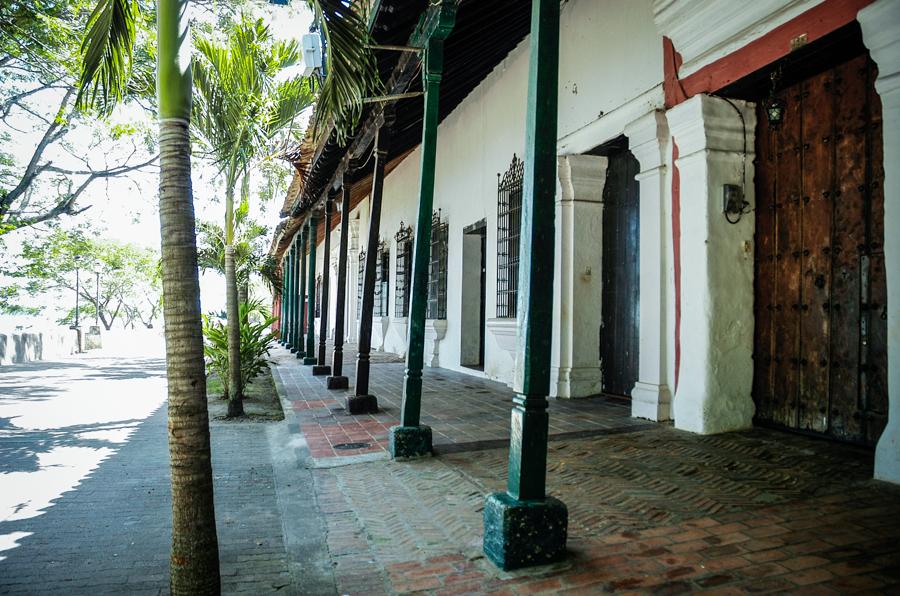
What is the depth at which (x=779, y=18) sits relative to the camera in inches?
159

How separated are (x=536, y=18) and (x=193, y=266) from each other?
189 centimetres

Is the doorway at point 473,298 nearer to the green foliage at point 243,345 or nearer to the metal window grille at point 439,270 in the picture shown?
the metal window grille at point 439,270

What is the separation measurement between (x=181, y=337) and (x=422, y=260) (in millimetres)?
2580

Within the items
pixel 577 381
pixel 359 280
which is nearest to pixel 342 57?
pixel 577 381

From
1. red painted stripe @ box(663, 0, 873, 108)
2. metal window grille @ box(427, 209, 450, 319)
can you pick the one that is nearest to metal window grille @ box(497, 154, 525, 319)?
metal window grille @ box(427, 209, 450, 319)

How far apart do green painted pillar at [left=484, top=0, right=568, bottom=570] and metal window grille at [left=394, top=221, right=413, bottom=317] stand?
33.8ft

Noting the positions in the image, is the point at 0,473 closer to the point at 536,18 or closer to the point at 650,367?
the point at 536,18

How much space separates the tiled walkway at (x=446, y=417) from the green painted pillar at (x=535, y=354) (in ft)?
6.62

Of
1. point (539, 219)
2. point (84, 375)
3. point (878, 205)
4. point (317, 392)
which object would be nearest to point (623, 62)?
point (878, 205)

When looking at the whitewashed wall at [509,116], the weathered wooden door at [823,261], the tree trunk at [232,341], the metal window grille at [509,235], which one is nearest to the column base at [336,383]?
the tree trunk at [232,341]

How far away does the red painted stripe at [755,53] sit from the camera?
3650mm

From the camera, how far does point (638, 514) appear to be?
9.64 ft

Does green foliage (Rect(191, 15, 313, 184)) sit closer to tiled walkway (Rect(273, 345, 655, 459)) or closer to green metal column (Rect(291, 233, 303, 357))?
tiled walkway (Rect(273, 345, 655, 459))

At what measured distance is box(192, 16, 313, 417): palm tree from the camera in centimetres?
607
